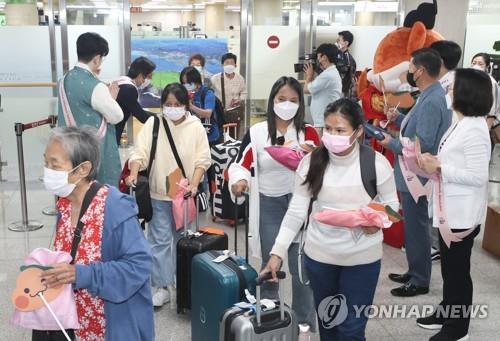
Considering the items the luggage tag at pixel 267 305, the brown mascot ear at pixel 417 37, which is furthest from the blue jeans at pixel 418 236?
the luggage tag at pixel 267 305

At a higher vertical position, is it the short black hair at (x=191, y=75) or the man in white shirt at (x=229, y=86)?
the short black hair at (x=191, y=75)

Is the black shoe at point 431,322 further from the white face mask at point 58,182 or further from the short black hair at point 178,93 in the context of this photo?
the white face mask at point 58,182

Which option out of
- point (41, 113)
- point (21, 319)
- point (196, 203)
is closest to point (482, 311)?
point (196, 203)

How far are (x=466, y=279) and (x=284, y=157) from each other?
1.17m

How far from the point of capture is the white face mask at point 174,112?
10.8ft

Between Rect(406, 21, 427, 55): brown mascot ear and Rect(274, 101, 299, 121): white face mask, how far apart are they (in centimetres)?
207

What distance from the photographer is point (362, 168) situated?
229 centimetres

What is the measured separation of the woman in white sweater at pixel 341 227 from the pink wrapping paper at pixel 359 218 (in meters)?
0.05

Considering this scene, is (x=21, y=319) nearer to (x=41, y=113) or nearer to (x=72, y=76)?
(x=72, y=76)

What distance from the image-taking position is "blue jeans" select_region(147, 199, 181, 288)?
132 inches

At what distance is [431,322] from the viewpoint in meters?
3.23

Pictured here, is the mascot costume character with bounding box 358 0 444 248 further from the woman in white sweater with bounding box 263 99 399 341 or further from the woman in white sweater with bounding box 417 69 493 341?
the woman in white sweater with bounding box 263 99 399 341

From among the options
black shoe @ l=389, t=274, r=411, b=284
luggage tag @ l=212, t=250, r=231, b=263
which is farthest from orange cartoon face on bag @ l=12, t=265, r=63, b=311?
black shoe @ l=389, t=274, r=411, b=284

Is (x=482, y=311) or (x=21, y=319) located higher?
(x=21, y=319)
